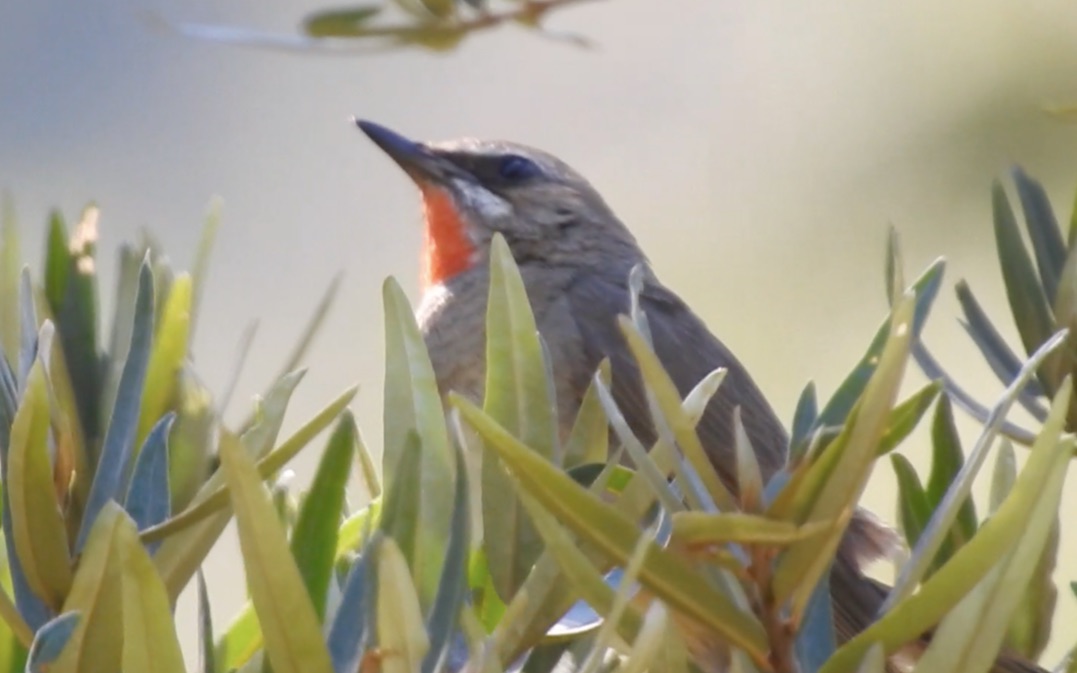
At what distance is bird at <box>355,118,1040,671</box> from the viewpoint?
97.7 inches

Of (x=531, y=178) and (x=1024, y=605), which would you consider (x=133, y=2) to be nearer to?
(x=531, y=178)

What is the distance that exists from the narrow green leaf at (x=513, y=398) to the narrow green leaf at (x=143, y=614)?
0.21 metres

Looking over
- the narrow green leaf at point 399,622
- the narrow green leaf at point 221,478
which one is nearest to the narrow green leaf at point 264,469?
the narrow green leaf at point 221,478

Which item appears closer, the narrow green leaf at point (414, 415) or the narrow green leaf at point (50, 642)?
the narrow green leaf at point (50, 642)

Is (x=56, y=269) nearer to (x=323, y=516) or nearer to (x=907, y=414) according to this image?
(x=323, y=516)

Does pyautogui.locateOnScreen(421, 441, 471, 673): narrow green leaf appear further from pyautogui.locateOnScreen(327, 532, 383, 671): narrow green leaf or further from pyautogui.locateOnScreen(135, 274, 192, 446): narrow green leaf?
pyautogui.locateOnScreen(135, 274, 192, 446): narrow green leaf

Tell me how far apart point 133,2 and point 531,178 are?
2465 mm

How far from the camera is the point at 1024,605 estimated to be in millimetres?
1212

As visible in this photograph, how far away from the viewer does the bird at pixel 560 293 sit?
2482 millimetres

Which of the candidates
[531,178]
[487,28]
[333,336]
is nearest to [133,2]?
[333,336]

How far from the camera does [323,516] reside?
35.4 inches

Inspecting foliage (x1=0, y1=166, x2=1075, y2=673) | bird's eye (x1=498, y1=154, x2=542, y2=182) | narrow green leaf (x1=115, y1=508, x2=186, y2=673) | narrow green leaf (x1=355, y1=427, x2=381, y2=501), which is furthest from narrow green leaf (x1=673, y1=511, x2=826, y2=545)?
bird's eye (x1=498, y1=154, x2=542, y2=182)

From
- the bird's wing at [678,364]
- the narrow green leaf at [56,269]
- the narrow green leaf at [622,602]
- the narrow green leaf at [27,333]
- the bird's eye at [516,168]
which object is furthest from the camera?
the bird's eye at [516,168]

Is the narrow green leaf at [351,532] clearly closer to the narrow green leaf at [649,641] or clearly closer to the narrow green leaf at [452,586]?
the narrow green leaf at [452,586]
